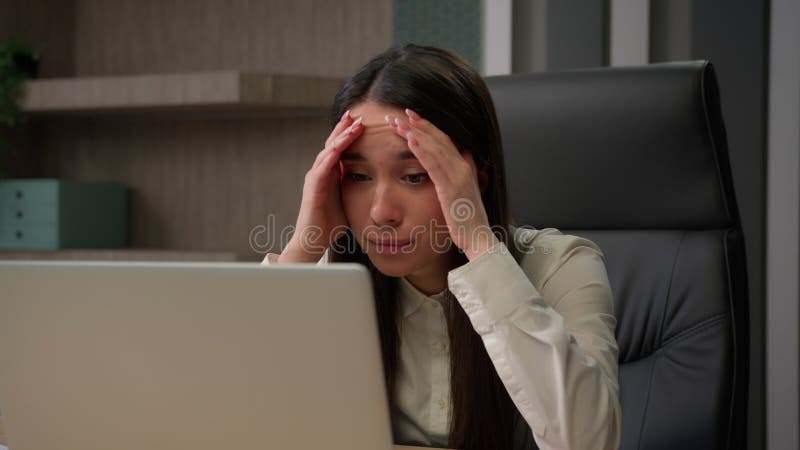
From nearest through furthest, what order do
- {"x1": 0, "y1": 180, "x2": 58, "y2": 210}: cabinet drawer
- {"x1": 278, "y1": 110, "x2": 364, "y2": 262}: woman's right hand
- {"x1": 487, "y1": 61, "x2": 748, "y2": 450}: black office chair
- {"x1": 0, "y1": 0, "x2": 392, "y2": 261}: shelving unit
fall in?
{"x1": 278, "y1": 110, "x2": 364, "y2": 262}: woman's right hand, {"x1": 487, "y1": 61, "x2": 748, "y2": 450}: black office chair, {"x1": 0, "y1": 0, "x2": 392, "y2": 261}: shelving unit, {"x1": 0, "y1": 180, "x2": 58, "y2": 210}: cabinet drawer

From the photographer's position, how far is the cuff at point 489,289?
100 centimetres

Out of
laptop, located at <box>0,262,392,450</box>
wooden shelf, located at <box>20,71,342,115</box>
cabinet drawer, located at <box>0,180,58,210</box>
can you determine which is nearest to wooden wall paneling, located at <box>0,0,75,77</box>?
wooden shelf, located at <box>20,71,342,115</box>

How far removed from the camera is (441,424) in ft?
4.06

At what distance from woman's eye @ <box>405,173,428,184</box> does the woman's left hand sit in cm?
3

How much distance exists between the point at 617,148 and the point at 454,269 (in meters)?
0.48

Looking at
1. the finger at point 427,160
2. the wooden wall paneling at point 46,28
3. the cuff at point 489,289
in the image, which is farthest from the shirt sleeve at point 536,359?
the wooden wall paneling at point 46,28

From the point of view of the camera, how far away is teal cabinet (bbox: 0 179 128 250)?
2.81m

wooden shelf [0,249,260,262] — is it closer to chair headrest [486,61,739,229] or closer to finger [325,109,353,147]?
chair headrest [486,61,739,229]

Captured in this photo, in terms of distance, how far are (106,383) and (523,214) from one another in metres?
0.91

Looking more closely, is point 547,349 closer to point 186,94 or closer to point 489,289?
point 489,289

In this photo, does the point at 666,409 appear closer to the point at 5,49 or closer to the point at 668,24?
the point at 668,24

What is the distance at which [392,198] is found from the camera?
1139 millimetres

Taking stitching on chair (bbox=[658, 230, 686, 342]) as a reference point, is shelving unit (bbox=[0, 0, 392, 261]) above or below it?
above

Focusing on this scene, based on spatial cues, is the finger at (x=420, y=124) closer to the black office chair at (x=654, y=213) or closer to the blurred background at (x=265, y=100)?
the black office chair at (x=654, y=213)
